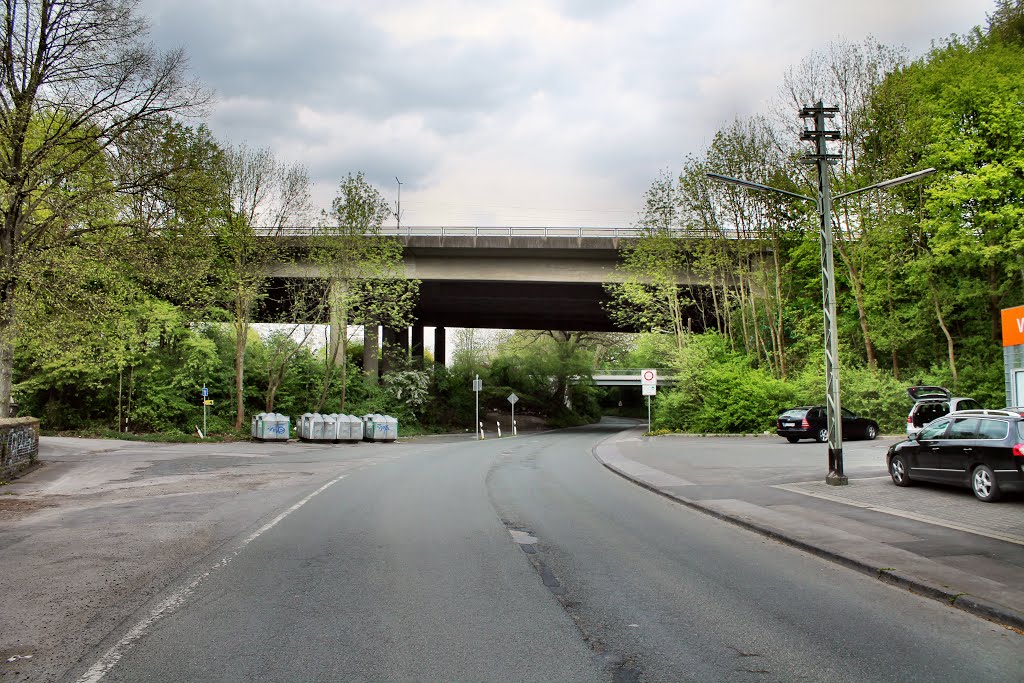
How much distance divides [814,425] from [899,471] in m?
15.1

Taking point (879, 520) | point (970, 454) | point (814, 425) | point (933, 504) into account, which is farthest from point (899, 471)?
point (814, 425)

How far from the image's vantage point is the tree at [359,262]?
124 ft

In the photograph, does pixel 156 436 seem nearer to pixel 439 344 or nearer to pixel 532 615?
pixel 439 344

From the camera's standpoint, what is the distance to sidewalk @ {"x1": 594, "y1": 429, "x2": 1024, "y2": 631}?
6.66 m

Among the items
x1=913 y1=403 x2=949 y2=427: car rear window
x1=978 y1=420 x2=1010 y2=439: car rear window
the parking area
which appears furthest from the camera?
x1=913 y1=403 x2=949 y2=427: car rear window

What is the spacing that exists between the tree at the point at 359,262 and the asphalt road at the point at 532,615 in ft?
94.5

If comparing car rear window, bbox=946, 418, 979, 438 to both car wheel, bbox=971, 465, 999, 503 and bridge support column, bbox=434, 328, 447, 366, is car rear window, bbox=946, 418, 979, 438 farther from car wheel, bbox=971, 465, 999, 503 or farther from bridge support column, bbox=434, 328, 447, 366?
bridge support column, bbox=434, 328, 447, 366

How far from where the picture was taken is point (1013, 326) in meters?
19.0

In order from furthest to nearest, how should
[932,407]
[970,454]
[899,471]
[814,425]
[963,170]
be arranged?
1. [963,170]
2. [814,425]
3. [932,407]
4. [899,471]
5. [970,454]

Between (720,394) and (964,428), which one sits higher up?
(720,394)

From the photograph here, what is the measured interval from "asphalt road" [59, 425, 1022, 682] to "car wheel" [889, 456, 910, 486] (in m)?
5.27

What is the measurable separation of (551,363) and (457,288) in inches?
709

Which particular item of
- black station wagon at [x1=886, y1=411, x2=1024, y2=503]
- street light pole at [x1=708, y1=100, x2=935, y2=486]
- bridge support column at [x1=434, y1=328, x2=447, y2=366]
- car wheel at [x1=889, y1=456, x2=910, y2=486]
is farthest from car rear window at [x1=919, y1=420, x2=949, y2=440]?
bridge support column at [x1=434, y1=328, x2=447, y2=366]

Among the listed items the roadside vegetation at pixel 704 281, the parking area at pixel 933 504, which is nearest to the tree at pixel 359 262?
the roadside vegetation at pixel 704 281
